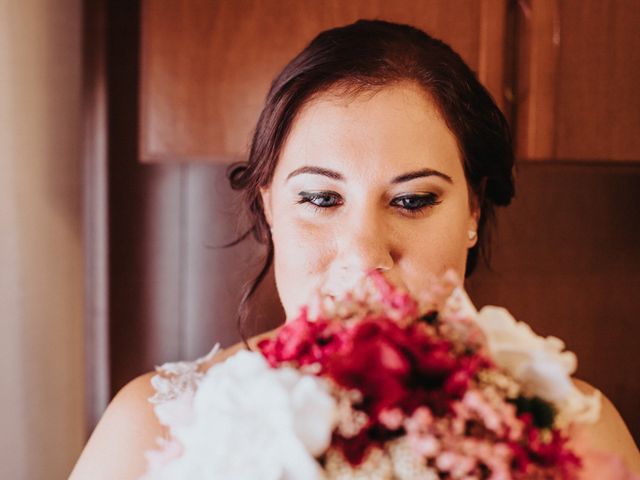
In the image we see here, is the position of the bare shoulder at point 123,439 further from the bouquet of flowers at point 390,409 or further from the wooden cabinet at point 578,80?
the wooden cabinet at point 578,80

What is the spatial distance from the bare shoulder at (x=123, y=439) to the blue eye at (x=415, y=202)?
53 cm

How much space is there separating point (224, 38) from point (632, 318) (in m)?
1.41

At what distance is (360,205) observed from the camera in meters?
0.91

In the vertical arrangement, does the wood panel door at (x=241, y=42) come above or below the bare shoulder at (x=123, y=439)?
above

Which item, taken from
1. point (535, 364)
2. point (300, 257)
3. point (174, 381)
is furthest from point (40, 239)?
point (535, 364)

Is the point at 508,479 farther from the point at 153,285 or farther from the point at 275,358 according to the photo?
the point at 153,285

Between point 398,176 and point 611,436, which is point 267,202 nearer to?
point 398,176

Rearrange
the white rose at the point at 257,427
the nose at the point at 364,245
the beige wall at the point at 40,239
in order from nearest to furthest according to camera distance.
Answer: the white rose at the point at 257,427 → the nose at the point at 364,245 → the beige wall at the point at 40,239

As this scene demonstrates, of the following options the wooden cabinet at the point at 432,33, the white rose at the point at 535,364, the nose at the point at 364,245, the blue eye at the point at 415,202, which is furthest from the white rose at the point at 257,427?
the wooden cabinet at the point at 432,33

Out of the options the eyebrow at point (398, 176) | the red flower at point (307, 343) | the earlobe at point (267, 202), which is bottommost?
the red flower at point (307, 343)

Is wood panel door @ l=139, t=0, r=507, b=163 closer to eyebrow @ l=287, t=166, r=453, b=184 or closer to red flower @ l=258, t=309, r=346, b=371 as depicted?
eyebrow @ l=287, t=166, r=453, b=184

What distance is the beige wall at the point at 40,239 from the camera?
1357 mm

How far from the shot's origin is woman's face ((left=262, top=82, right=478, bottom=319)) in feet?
2.98

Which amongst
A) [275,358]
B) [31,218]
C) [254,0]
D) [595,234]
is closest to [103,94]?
[31,218]
